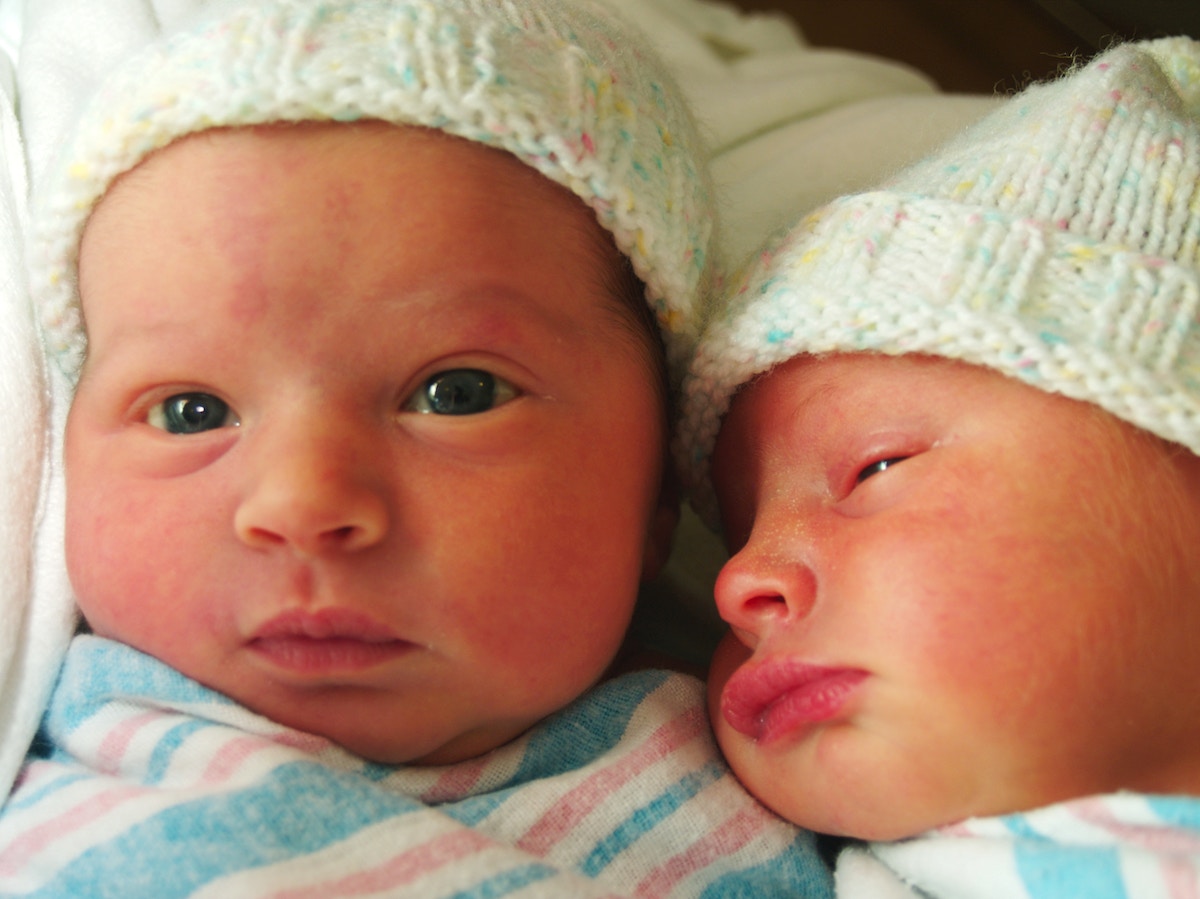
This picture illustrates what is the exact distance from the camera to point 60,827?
846 mm

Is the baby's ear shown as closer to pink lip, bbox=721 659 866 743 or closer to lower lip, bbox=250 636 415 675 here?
pink lip, bbox=721 659 866 743

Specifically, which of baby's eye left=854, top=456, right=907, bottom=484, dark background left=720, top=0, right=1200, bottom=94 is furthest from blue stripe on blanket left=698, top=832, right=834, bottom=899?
dark background left=720, top=0, right=1200, bottom=94

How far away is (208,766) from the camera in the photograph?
0.85m

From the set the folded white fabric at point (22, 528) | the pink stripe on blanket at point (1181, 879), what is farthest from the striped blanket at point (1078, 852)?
the folded white fabric at point (22, 528)

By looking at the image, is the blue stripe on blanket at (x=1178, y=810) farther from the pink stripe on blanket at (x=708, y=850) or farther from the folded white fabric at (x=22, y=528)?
the folded white fabric at (x=22, y=528)

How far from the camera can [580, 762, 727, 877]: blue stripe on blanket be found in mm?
895

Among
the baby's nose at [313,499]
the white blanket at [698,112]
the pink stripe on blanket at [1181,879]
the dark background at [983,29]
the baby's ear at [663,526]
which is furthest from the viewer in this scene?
the dark background at [983,29]

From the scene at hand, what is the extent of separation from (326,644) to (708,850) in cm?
37

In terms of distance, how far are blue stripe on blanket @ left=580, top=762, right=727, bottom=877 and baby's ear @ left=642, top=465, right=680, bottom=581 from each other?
256mm

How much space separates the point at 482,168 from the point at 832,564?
460 mm

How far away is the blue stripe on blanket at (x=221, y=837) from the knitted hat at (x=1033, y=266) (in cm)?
52

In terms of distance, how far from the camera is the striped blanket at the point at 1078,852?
73 centimetres

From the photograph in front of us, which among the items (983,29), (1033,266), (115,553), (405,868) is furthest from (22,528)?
(983,29)

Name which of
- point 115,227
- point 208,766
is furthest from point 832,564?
point 115,227
